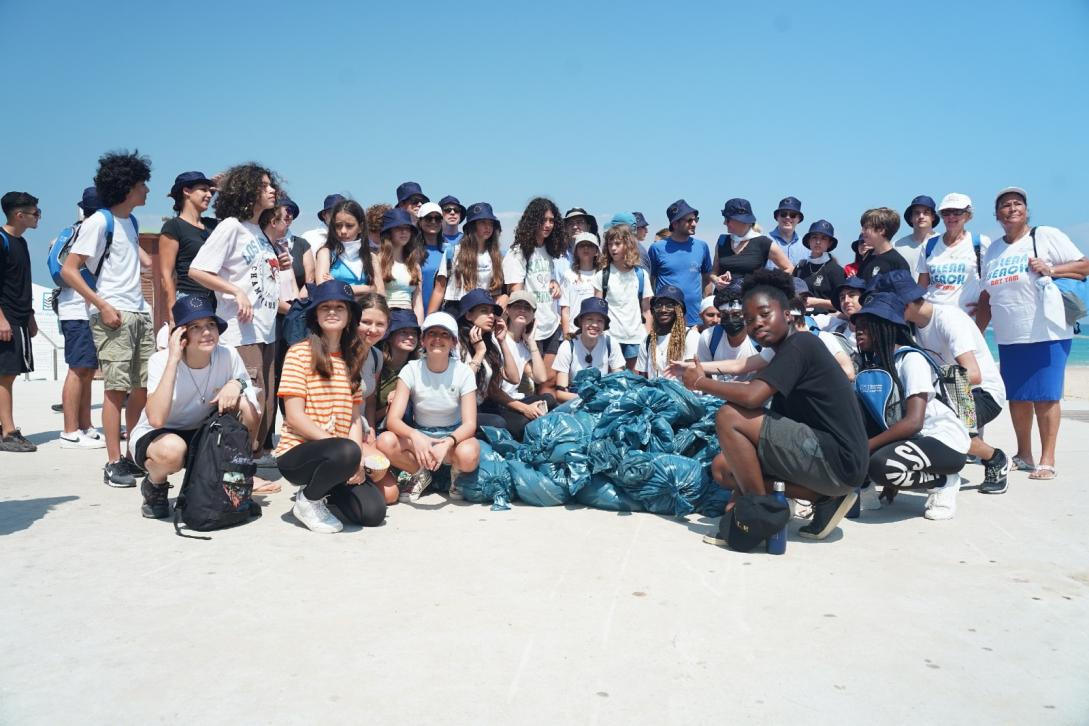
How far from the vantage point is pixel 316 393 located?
458 centimetres

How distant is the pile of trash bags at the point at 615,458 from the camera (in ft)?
15.2

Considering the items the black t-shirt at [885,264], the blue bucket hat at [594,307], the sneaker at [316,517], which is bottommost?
the sneaker at [316,517]

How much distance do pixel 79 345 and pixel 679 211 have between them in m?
4.99

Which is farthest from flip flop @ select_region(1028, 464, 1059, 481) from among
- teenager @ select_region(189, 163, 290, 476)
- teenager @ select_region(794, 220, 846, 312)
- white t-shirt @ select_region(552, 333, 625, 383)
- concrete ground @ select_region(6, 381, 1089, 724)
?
teenager @ select_region(189, 163, 290, 476)

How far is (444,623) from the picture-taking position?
9.92ft

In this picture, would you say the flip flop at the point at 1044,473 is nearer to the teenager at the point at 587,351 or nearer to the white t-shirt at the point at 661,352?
the white t-shirt at the point at 661,352

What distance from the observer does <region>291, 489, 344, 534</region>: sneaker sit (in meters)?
4.22

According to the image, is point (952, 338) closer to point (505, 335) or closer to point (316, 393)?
point (505, 335)

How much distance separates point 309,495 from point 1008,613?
3203 millimetres

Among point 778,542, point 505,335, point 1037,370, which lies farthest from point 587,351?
point 1037,370

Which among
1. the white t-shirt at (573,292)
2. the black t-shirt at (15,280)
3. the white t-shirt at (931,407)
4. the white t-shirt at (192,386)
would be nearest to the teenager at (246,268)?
the white t-shirt at (192,386)

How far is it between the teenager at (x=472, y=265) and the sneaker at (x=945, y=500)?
329 cm

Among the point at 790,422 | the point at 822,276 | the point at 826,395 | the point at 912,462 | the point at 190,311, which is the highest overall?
the point at 822,276

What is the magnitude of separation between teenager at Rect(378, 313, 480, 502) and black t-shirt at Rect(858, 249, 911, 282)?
359 centimetres
